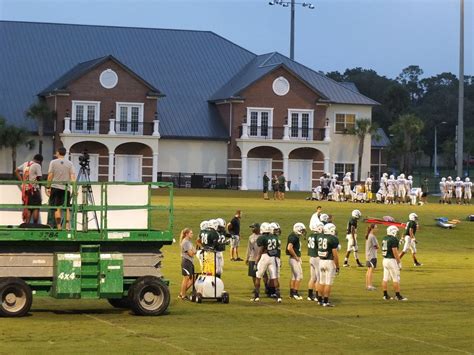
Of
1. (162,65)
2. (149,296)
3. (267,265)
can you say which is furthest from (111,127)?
(149,296)

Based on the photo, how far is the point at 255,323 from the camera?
2433 centimetres

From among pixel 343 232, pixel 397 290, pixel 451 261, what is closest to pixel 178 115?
pixel 343 232

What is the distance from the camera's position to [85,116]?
80875 mm

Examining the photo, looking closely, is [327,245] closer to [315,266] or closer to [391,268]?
[315,266]

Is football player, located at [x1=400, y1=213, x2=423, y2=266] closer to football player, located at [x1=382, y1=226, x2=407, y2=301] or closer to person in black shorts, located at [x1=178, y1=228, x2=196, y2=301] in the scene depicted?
football player, located at [x1=382, y1=226, x2=407, y2=301]

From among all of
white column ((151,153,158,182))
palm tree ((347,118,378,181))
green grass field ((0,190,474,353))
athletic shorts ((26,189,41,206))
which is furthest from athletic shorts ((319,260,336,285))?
palm tree ((347,118,378,181))

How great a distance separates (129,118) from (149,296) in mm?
58003

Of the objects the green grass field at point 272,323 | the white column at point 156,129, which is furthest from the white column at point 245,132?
the green grass field at point 272,323

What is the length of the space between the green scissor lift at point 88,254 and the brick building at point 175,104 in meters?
54.8

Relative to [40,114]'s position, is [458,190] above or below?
below

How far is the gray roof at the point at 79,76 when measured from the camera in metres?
80.1

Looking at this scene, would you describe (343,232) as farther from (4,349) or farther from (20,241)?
(4,349)

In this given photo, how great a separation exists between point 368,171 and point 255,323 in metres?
65.7

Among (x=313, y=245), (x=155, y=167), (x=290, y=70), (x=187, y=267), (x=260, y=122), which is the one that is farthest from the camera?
(x=260, y=122)
